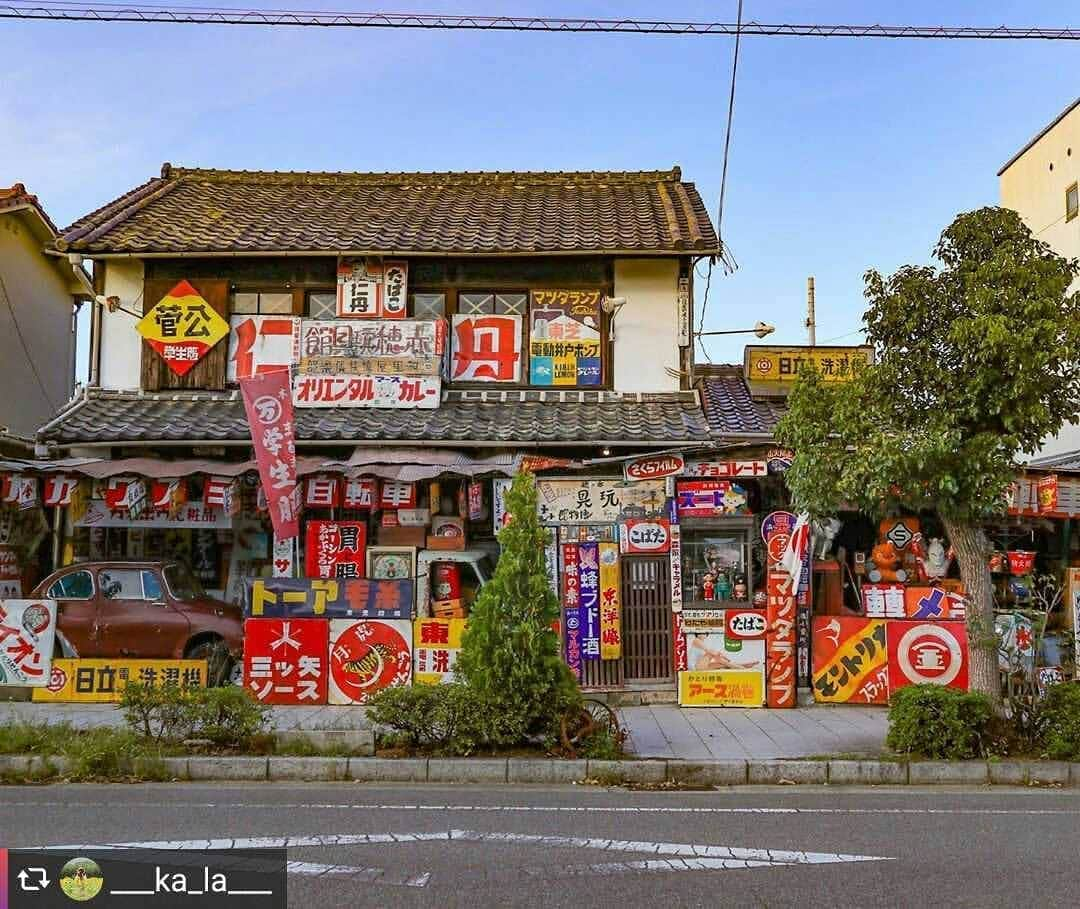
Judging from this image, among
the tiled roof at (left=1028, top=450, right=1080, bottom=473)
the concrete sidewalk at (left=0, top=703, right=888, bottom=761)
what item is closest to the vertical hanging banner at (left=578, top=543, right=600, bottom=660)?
the concrete sidewalk at (left=0, top=703, right=888, bottom=761)

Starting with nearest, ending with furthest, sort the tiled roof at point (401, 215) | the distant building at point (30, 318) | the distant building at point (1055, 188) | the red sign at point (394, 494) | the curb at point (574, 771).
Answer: the curb at point (574, 771)
the red sign at point (394, 494)
the tiled roof at point (401, 215)
the distant building at point (30, 318)
the distant building at point (1055, 188)

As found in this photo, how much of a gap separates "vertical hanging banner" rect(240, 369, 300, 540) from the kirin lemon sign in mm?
3455

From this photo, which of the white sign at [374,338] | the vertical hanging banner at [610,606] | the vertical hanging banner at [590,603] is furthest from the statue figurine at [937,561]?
the white sign at [374,338]

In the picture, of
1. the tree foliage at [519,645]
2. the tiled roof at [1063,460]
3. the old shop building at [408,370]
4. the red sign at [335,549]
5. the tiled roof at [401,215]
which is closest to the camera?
the tree foliage at [519,645]

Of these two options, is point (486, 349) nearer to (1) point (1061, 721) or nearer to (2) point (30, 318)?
(1) point (1061, 721)

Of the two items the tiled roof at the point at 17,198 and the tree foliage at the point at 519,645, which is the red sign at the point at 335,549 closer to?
the tree foliage at the point at 519,645

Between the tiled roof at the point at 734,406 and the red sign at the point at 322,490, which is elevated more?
the tiled roof at the point at 734,406

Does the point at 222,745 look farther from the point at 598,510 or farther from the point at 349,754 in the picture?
the point at 598,510

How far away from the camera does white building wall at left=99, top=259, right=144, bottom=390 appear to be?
1530 centimetres

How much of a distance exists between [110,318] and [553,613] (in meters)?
9.45

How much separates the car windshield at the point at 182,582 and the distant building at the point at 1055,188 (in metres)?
16.8

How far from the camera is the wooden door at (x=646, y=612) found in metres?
13.3

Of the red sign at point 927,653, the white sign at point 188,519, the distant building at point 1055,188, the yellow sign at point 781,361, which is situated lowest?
the red sign at point 927,653

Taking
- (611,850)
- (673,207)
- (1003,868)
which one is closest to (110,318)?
(673,207)
